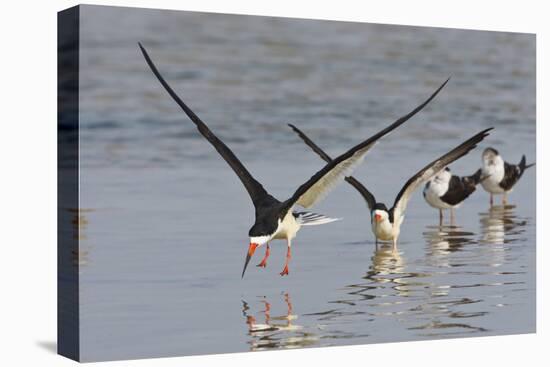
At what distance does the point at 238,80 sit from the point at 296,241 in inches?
47.3

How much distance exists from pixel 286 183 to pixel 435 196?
1.26 m

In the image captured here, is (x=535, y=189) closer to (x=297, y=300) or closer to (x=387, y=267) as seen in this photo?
(x=387, y=267)

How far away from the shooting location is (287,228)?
8.94 meters

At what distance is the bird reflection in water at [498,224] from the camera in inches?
383

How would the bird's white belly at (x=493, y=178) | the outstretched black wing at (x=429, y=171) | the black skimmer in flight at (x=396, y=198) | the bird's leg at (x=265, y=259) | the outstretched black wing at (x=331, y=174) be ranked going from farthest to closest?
the bird's white belly at (x=493, y=178) → the outstretched black wing at (x=429, y=171) → the black skimmer in flight at (x=396, y=198) → the bird's leg at (x=265, y=259) → the outstretched black wing at (x=331, y=174)

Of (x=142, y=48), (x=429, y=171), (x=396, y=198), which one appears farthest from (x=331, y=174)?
(x=142, y=48)

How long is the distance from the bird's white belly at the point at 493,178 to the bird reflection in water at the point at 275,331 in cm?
188

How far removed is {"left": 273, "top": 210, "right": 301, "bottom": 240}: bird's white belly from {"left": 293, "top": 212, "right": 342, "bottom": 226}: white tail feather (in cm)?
4

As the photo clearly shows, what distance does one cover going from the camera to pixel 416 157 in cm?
943

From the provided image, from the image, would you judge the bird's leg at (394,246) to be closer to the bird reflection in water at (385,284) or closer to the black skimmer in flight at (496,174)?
the bird reflection in water at (385,284)

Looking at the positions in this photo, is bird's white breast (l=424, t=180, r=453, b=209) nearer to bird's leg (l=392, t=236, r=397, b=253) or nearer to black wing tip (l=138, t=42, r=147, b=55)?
bird's leg (l=392, t=236, r=397, b=253)

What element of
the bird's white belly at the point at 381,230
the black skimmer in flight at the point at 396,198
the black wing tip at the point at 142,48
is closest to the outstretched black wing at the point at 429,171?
the black skimmer in flight at the point at 396,198

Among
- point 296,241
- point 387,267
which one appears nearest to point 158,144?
point 296,241

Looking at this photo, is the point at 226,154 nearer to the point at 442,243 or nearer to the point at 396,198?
the point at 396,198
